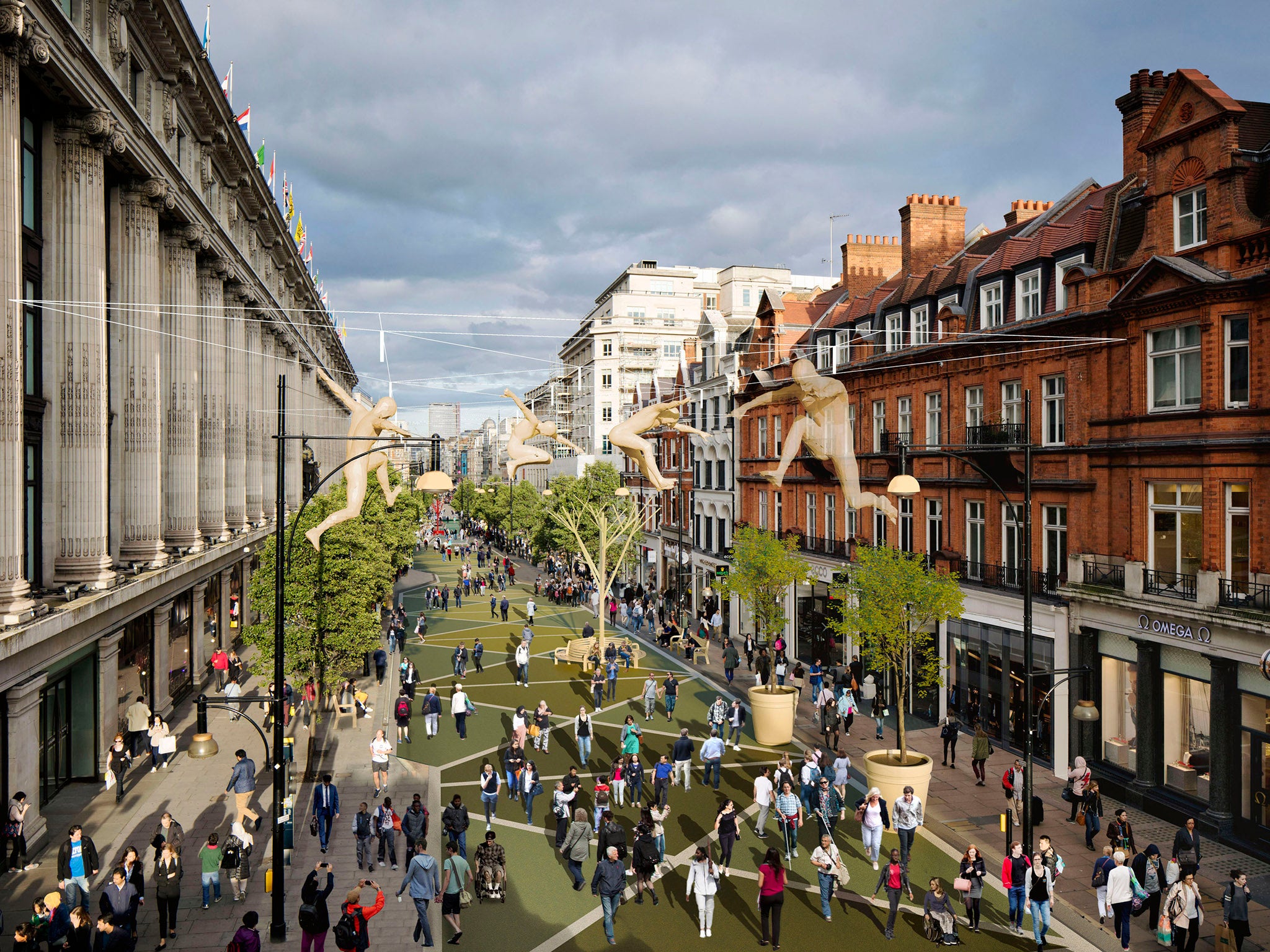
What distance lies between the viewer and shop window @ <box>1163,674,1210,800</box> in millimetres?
21117

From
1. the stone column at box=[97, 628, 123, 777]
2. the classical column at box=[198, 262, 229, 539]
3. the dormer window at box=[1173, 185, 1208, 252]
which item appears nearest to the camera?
the dormer window at box=[1173, 185, 1208, 252]

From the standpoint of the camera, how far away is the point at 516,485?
97.9 m

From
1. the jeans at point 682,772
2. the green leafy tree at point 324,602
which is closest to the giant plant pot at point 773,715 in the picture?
the jeans at point 682,772

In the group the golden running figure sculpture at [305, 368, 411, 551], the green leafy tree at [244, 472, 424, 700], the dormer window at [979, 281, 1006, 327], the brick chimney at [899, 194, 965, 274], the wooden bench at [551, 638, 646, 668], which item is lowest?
the wooden bench at [551, 638, 646, 668]

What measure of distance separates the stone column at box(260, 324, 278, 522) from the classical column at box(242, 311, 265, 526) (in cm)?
54

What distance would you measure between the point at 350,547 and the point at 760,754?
15368mm

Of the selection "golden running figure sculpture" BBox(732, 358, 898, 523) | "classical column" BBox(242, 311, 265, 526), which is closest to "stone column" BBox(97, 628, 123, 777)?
"golden running figure sculpture" BBox(732, 358, 898, 523)

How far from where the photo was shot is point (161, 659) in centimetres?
2988

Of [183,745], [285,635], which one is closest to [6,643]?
[285,635]

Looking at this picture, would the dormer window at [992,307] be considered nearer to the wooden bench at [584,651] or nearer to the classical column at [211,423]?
the wooden bench at [584,651]

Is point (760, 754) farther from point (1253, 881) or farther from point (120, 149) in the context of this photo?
point (120, 149)

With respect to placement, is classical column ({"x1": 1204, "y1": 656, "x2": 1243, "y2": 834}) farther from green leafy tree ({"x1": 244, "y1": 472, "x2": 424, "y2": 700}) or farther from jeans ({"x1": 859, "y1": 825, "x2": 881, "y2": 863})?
green leafy tree ({"x1": 244, "y1": 472, "x2": 424, "y2": 700})

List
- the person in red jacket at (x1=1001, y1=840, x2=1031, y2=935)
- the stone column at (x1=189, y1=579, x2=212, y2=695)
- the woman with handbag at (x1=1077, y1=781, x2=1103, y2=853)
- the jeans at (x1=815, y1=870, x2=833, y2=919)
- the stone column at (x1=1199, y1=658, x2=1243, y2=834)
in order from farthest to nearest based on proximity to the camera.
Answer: the stone column at (x1=189, y1=579, x2=212, y2=695) < the stone column at (x1=1199, y1=658, x2=1243, y2=834) < the woman with handbag at (x1=1077, y1=781, x2=1103, y2=853) < the jeans at (x1=815, y1=870, x2=833, y2=919) < the person in red jacket at (x1=1001, y1=840, x2=1031, y2=935)

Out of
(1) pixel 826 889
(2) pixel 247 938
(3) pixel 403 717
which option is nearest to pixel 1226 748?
(1) pixel 826 889
